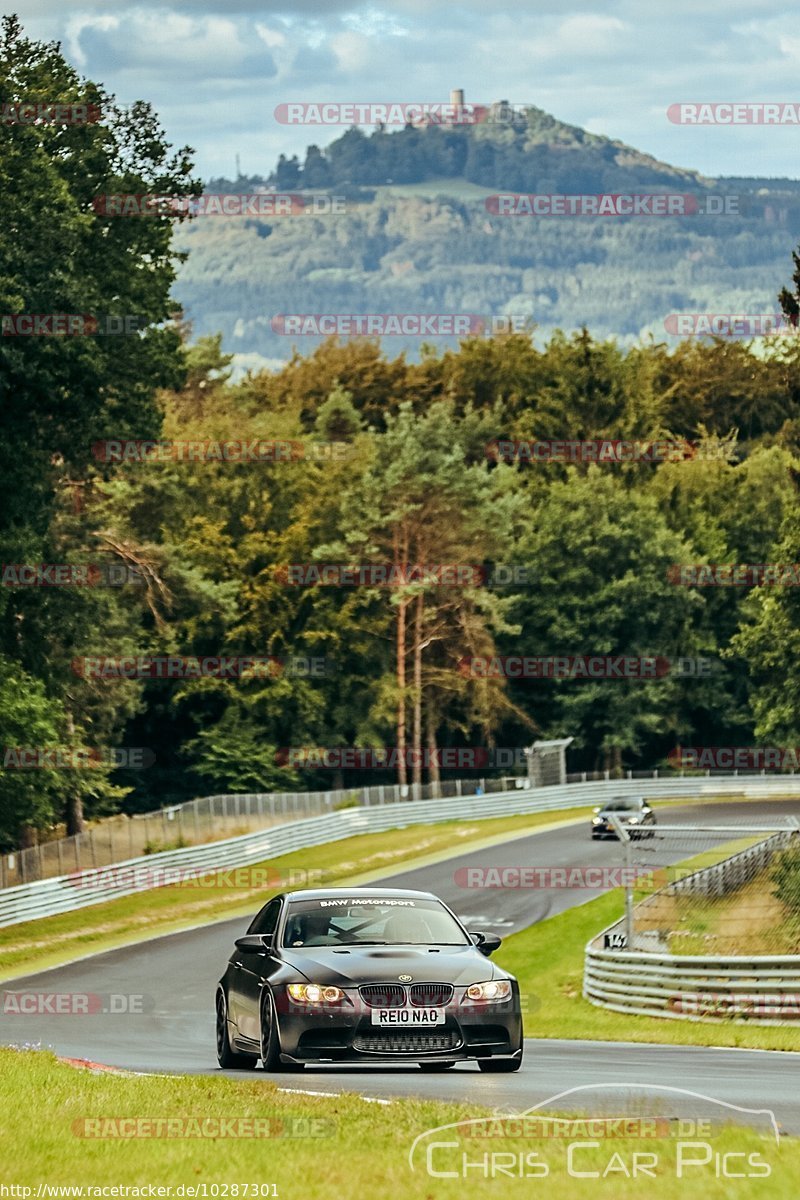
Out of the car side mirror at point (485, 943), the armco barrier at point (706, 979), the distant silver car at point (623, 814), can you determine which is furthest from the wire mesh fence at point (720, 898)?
the distant silver car at point (623, 814)

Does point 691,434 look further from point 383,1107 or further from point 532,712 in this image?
point 383,1107

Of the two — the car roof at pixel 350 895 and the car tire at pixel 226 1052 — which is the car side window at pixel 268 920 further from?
the car tire at pixel 226 1052

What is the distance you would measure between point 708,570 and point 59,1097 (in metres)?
84.7

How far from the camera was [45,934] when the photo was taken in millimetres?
Answer: 45281

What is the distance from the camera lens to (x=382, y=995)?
1459 centimetres

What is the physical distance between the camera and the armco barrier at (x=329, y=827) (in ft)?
157

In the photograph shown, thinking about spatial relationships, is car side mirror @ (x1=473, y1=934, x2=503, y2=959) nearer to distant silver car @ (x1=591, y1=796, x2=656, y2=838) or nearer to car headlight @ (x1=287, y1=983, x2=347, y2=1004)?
car headlight @ (x1=287, y1=983, x2=347, y2=1004)

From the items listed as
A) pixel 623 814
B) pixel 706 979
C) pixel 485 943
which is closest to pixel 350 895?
pixel 485 943

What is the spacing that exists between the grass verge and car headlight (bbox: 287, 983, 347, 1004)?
175cm

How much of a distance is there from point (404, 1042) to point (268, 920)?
7.58ft

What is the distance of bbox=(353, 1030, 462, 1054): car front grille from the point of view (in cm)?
1462

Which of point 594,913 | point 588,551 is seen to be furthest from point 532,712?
point 594,913

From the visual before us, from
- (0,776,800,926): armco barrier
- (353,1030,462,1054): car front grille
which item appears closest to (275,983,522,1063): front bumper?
→ (353,1030,462,1054): car front grille

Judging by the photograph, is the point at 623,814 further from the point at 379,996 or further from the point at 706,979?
the point at 379,996
